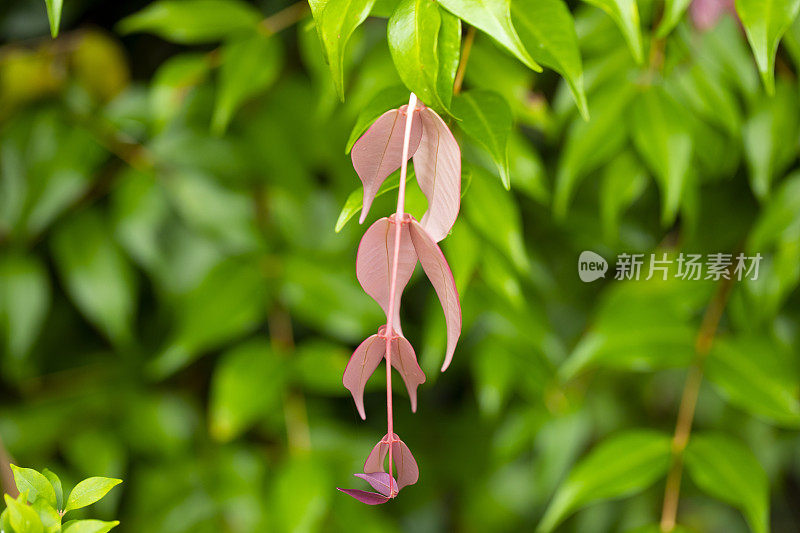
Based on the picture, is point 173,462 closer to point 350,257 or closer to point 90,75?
point 350,257

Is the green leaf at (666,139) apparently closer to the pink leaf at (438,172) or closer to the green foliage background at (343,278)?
the green foliage background at (343,278)

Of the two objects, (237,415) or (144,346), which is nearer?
(237,415)

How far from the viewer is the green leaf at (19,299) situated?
0.60 metres

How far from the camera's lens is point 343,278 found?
611 millimetres

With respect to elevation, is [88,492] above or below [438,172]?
below

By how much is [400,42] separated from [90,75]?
51 cm

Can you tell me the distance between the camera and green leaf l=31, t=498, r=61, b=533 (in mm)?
220

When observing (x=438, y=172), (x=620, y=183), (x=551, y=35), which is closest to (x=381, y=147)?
(x=438, y=172)

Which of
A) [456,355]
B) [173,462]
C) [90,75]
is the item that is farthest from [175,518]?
[90,75]

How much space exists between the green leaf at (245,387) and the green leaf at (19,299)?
167 millimetres

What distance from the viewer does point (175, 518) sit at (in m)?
0.63

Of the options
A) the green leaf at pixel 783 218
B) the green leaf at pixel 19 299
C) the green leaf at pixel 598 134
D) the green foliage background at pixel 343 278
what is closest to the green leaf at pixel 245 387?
the green foliage background at pixel 343 278

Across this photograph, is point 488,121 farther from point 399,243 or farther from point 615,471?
point 615,471

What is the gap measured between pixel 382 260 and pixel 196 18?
1.36 feet
